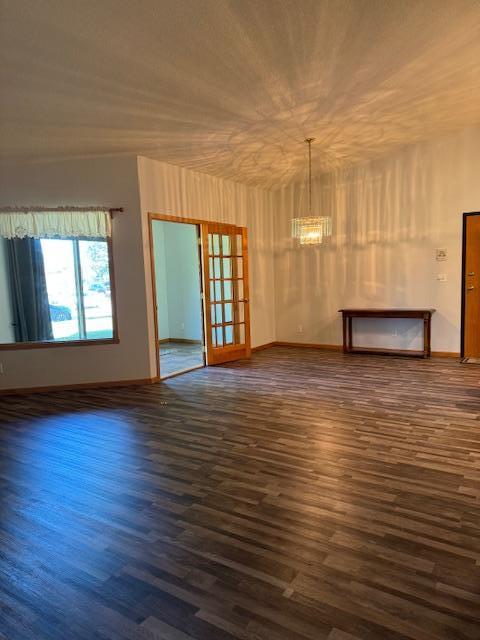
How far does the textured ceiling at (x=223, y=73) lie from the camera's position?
101 inches

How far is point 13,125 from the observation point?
392 cm

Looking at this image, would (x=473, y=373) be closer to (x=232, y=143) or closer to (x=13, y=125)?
(x=232, y=143)

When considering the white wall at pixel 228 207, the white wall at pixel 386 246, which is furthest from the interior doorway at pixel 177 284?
the white wall at pixel 386 246

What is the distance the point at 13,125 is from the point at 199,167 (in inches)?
98.5

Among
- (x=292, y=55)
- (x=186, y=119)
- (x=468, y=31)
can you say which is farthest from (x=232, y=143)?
(x=468, y=31)

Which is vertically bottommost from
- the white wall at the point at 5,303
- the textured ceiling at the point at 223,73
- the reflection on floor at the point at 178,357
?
the reflection on floor at the point at 178,357

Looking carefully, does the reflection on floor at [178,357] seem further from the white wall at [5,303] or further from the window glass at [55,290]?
the white wall at [5,303]

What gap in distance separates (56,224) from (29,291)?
0.94 metres

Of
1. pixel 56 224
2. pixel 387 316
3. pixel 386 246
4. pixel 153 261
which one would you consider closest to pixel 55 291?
pixel 56 224

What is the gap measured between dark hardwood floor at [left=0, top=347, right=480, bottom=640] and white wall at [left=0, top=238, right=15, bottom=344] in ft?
3.82

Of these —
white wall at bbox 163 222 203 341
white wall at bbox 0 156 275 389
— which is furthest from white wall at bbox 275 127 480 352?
white wall at bbox 0 156 275 389

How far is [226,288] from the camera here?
6.73 metres

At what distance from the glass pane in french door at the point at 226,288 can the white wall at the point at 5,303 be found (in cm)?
266

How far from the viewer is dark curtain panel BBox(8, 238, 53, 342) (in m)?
5.15
